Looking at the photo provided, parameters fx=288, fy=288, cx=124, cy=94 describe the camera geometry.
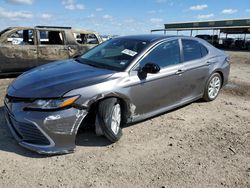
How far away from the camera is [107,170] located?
350 cm

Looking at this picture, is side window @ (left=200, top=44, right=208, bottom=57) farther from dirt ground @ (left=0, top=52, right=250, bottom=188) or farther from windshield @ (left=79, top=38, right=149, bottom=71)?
windshield @ (left=79, top=38, right=149, bottom=71)

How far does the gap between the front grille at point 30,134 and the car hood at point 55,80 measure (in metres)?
0.38

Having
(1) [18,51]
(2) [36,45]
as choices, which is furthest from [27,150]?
(2) [36,45]

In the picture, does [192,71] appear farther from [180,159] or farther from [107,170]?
[107,170]

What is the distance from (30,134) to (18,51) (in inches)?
220

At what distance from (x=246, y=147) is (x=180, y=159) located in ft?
3.83

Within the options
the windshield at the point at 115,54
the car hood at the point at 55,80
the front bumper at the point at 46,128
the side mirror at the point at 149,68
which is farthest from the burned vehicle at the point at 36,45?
the side mirror at the point at 149,68

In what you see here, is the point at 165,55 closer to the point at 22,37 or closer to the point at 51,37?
the point at 51,37

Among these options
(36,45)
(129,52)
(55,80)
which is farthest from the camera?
(36,45)

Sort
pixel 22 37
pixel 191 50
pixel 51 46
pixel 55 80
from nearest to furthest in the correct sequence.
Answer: pixel 55 80, pixel 191 50, pixel 22 37, pixel 51 46

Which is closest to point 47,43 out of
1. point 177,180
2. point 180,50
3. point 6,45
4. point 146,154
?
point 6,45

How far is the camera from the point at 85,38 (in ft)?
32.4

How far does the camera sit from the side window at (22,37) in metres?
8.66

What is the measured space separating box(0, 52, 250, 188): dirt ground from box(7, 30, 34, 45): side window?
162 inches
